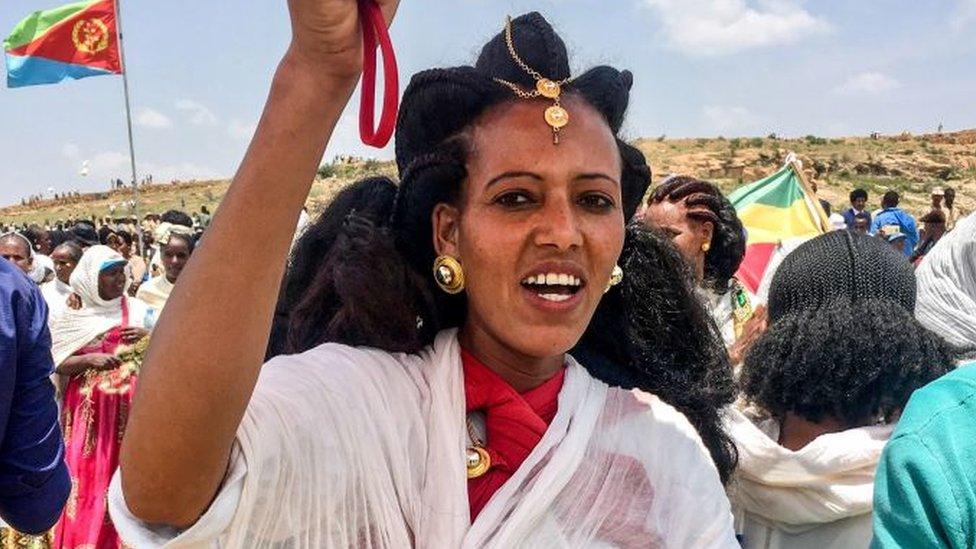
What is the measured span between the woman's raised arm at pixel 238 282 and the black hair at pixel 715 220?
10.6 feet

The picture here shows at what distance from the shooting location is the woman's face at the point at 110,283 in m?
6.04

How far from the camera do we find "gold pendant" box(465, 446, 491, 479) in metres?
1.55

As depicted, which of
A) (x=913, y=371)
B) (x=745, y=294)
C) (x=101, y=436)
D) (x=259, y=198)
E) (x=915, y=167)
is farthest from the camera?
(x=915, y=167)

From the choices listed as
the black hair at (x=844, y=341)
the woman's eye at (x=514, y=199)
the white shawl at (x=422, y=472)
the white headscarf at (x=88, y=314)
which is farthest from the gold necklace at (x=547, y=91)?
the white headscarf at (x=88, y=314)

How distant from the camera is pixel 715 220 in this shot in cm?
418

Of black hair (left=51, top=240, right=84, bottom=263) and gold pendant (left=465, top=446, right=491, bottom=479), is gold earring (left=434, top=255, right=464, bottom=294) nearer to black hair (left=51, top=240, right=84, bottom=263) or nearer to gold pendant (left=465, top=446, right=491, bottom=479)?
gold pendant (left=465, top=446, right=491, bottom=479)

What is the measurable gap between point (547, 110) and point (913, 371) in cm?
111

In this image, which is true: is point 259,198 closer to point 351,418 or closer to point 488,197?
point 351,418

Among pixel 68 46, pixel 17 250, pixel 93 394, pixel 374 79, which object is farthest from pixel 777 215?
pixel 68 46

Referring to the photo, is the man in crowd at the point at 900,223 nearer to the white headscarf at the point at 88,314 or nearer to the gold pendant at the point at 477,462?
the white headscarf at the point at 88,314

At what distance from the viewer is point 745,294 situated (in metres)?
4.39

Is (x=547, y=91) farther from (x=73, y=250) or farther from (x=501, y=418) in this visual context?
(x=73, y=250)

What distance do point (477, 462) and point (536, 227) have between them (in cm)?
41

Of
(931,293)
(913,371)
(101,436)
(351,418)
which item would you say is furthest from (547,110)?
(101,436)
